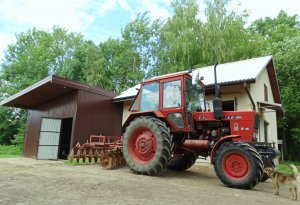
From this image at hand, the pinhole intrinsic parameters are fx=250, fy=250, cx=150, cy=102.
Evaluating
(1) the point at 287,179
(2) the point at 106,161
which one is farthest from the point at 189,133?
(2) the point at 106,161

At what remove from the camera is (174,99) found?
6.27 metres

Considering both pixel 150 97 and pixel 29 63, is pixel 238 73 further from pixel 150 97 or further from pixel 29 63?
pixel 29 63

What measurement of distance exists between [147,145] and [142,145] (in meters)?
0.16

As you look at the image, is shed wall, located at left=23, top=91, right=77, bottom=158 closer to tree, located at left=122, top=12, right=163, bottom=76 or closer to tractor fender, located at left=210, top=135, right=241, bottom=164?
tractor fender, located at left=210, top=135, right=241, bottom=164

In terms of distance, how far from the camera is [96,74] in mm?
25656

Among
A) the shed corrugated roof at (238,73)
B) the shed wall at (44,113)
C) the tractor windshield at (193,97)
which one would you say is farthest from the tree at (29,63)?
the tractor windshield at (193,97)

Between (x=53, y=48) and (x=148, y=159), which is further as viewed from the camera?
(x=53, y=48)

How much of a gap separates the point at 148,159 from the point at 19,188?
295 centimetres

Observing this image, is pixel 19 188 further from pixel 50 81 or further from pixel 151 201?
pixel 50 81

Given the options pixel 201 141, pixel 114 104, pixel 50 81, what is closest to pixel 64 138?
pixel 114 104

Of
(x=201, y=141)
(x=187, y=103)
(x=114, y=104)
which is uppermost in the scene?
(x=114, y=104)

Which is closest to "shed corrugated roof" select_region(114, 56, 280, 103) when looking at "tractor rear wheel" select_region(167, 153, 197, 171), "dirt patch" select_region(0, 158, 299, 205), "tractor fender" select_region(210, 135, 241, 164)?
"tractor rear wheel" select_region(167, 153, 197, 171)

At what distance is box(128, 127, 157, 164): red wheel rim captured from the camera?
613 cm

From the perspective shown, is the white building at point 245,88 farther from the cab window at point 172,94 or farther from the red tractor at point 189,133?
the cab window at point 172,94
